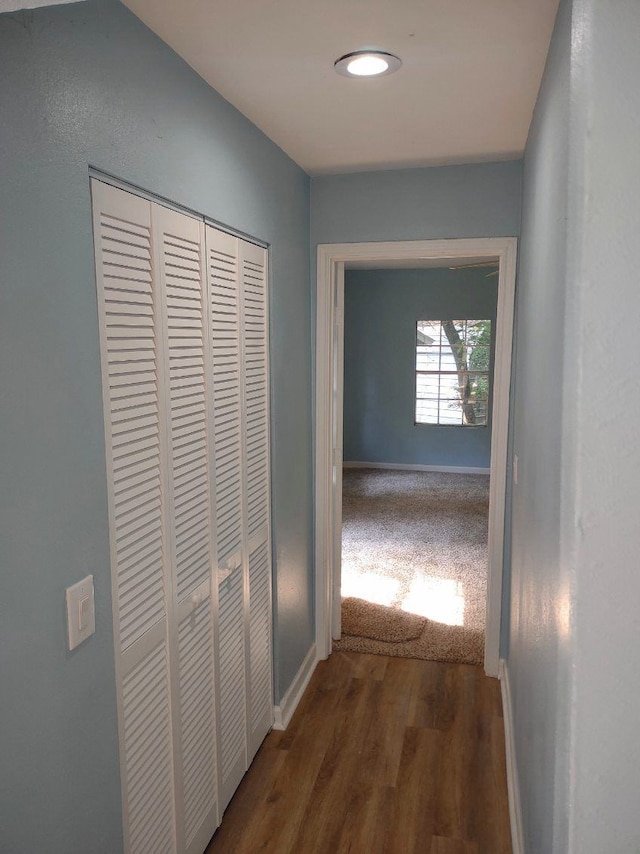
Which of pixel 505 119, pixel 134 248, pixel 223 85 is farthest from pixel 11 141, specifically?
pixel 505 119

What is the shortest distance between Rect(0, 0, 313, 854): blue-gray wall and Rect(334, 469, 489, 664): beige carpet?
2240 millimetres

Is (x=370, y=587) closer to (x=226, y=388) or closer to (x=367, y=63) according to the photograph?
(x=226, y=388)

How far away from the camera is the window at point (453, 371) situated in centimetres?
760

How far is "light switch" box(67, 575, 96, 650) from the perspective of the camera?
1.38 metres

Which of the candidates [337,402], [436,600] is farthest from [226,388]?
[436,600]

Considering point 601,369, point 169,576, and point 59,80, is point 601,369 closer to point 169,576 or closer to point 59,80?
point 59,80

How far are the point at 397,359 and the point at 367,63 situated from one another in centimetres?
612

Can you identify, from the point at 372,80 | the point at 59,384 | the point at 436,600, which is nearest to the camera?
the point at 59,384

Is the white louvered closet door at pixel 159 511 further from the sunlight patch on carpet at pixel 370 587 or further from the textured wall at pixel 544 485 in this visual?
the sunlight patch on carpet at pixel 370 587

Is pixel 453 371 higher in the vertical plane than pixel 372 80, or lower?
lower

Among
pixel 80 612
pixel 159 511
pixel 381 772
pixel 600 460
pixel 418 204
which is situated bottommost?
pixel 381 772

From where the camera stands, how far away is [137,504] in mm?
1664

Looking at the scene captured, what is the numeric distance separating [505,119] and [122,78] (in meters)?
1.41

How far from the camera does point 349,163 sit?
2898 mm
